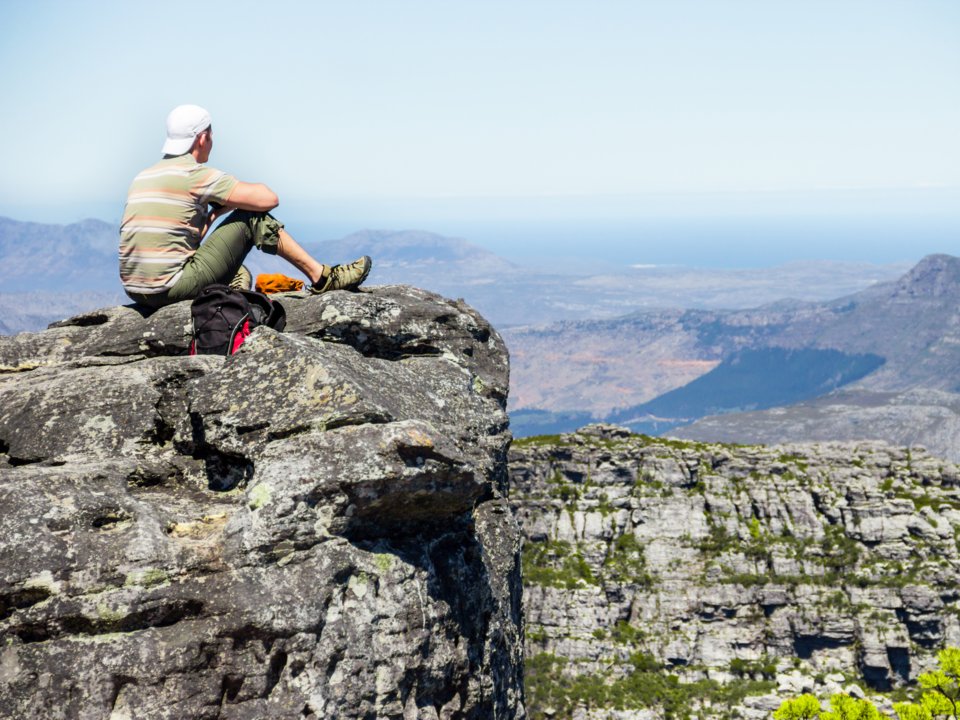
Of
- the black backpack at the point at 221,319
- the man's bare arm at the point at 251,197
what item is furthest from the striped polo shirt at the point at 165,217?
the black backpack at the point at 221,319

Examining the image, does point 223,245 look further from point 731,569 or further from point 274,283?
point 731,569

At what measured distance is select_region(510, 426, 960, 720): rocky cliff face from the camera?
150 m

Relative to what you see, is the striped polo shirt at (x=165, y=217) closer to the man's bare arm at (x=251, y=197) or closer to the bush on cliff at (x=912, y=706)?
the man's bare arm at (x=251, y=197)

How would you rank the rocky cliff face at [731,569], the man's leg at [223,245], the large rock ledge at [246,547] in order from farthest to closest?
the rocky cliff face at [731,569], the man's leg at [223,245], the large rock ledge at [246,547]

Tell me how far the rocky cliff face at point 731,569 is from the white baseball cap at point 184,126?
125094 millimetres

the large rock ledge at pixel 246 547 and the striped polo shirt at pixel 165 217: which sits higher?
the striped polo shirt at pixel 165 217

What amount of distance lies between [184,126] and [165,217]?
77.0 inches

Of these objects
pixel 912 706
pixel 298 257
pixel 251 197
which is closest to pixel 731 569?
pixel 912 706

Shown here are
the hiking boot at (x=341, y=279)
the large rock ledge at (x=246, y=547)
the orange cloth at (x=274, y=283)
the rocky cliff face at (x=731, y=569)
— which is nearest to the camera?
the large rock ledge at (x=246, y=547)

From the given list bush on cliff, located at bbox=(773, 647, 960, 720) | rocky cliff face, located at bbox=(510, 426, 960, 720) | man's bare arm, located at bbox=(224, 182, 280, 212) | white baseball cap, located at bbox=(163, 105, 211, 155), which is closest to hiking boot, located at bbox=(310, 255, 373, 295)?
man's bare arm, located at bbox=(224, 182, 280, 212)

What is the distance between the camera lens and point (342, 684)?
14.7m

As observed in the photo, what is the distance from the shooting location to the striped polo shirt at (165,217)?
20797 mm

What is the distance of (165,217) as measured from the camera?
21.0 m

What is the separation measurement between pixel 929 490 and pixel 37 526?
170352 millimetres
